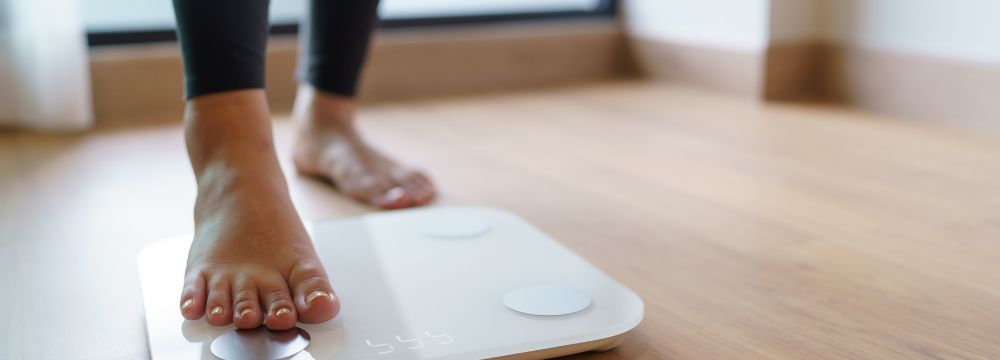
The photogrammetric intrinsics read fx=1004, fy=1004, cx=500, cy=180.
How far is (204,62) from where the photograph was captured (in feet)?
2.91

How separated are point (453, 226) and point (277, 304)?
298 mm

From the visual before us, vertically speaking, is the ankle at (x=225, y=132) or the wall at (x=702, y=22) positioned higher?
the ankle at (x=225, y=132)

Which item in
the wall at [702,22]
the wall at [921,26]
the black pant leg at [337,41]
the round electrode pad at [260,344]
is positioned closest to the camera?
the round electrode pad at [260,344]

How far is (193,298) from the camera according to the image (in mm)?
762

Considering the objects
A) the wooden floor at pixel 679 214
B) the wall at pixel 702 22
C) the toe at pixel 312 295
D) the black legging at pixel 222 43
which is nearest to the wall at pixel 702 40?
the wall at pixel 702 22

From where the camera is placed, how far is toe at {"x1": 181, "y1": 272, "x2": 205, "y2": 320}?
0.75 m

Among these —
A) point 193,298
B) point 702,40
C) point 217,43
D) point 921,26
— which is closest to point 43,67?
point 217,43

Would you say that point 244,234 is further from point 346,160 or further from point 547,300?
point 346,160

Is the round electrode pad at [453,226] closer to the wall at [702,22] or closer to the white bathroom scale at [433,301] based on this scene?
the white bathroom scale at [433,301]

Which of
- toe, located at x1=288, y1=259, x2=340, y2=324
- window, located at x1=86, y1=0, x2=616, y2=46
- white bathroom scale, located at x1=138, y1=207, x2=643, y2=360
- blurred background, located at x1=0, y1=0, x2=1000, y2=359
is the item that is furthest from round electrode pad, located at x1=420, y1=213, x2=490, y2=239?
window, located at x1=86, y1=0, x2=616, y2=46

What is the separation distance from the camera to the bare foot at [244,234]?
75 cm

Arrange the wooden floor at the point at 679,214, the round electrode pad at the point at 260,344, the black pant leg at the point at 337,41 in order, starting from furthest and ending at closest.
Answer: the black pant leg at the point at 337,41
the wooden floor at the point at 679,214
the round electrode pad at the point at 260,344

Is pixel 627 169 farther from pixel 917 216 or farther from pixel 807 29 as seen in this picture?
pixel 807 29

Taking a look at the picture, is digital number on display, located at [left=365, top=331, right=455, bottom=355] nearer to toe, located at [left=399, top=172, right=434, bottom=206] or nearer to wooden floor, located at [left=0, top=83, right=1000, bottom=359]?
wooden floor, located at [left=0, top=83, right=1000, bottom=359]
